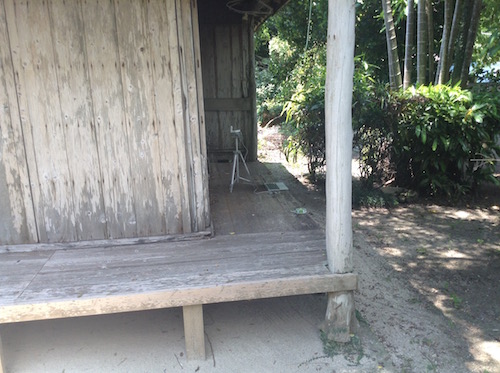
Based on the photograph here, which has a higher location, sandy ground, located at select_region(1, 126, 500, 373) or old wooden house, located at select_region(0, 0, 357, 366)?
old wooden house, located at select_region(0, 0, 357, 366)

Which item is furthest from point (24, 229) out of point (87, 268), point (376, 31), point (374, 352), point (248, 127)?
point (376, 31)

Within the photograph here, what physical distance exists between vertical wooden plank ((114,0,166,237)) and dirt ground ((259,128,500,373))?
1825 millimetres

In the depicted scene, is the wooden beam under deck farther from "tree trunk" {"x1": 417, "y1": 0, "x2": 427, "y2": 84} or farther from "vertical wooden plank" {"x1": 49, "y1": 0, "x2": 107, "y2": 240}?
"tree trunk" {"x1": 417, "y1": 0, "x2": 427, "y2": 84}

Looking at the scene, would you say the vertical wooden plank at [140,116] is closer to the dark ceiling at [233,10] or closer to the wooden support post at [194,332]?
the wooden support post at [194,332]

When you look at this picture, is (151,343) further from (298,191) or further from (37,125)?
(298,191)

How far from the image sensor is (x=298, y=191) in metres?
6.34

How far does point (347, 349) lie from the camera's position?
2906 mm

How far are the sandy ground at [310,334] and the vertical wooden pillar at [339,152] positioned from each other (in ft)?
0.71

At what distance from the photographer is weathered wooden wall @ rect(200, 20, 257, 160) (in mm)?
6906

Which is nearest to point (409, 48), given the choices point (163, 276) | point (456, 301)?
point (456, 301)

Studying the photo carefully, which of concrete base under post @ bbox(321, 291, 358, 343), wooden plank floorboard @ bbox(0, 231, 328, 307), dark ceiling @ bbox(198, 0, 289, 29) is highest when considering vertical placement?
dark ceiling @ bbox(198, 0, 289, 29)

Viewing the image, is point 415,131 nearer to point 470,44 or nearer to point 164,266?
point 470,44

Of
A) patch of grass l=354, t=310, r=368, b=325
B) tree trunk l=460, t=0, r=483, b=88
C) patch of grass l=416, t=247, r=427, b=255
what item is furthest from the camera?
tree trunk l=460, t=0, r=483, b=88

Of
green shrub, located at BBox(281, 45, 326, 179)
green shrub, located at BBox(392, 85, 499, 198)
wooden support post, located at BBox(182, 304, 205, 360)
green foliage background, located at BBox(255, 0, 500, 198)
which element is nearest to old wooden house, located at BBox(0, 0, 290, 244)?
wooden support post, located at BBox(182, 304, 205, 360)
